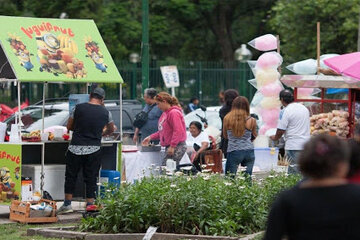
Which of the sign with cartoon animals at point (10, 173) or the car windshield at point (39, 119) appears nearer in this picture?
the sign with cartoon animals at point (10, 173)

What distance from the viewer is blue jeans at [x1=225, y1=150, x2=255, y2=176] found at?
1279cm

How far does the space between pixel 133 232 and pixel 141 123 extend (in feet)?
20.9

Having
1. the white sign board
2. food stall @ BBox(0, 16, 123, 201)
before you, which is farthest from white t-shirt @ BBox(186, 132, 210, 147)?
the white sign board

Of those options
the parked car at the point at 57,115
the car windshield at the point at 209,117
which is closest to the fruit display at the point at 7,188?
the parked car at the point at 57,115

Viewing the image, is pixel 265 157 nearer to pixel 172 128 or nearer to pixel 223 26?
pixel 172 128

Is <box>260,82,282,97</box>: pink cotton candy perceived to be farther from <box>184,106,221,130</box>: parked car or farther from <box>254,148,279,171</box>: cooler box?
<box>184,106,221,130</box>: parked car

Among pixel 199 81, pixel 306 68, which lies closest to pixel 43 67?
pixel 306 68

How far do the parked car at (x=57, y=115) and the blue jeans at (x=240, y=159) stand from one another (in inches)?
183

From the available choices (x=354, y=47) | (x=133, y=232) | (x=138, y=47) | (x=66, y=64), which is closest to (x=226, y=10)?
(x=138, y=47)

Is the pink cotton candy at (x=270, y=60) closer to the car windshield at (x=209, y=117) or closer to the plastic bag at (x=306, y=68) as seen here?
the plastic bag at (x=306, y=68)

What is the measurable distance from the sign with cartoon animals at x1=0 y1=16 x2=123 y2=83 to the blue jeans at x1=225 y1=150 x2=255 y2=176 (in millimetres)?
2003

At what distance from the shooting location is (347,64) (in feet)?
43.4

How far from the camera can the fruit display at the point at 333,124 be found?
15.7 m

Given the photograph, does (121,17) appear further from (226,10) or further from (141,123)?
(141,123)
